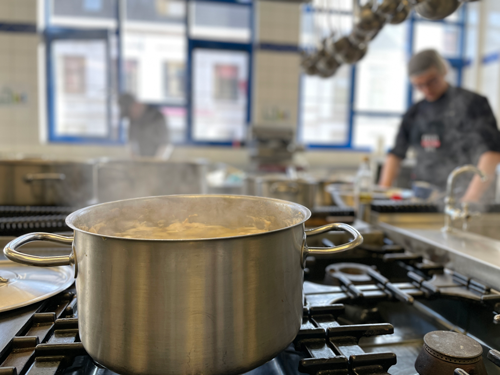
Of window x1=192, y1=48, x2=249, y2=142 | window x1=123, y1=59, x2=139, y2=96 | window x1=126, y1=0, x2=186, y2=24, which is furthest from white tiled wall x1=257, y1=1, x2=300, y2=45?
window x1=123, y1=59, x2=139, y2=96

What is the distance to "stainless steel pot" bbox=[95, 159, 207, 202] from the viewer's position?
61.9 inches

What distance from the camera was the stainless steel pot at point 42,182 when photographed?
4.84 ft

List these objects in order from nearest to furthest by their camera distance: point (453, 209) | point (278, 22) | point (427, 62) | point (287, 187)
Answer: point (453, 209)
point (287, 187)
point (427, 62)
point (278, 22)

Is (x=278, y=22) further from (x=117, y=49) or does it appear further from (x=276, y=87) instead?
(x=117, y=49)

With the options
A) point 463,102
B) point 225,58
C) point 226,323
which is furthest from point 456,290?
point 225,58

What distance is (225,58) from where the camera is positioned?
5.15 metres

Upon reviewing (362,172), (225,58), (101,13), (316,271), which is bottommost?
(316,271)

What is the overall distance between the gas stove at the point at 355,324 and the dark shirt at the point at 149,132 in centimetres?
310

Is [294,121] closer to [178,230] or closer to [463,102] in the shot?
[463,102]

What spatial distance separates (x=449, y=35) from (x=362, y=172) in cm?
526

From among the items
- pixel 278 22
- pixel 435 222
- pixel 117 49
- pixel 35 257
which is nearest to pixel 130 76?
pixel 117 49

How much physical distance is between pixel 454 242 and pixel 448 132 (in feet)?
5.80

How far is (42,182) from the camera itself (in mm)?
1507

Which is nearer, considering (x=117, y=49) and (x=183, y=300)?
(x=183, y=300)
